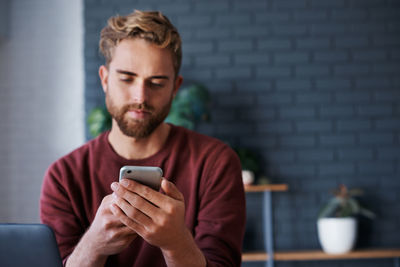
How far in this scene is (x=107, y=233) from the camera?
1041 mm

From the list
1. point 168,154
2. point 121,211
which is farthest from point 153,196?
Result: point 168,154

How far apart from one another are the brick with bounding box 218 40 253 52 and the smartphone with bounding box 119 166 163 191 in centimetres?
260

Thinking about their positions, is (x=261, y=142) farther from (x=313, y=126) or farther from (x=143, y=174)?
(x=143, y=174)

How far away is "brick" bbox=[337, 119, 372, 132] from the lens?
3426 mm

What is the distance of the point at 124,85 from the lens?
4.68 ft

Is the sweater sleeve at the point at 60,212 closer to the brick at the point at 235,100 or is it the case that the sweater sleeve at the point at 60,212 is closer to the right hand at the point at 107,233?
the right hand at the point at 107,233

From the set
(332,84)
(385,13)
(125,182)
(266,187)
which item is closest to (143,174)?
(125,182)

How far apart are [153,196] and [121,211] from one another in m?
0.08

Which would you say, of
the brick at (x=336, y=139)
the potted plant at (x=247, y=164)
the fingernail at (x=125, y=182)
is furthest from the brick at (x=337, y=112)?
the fingernail at (x=125, y=182)

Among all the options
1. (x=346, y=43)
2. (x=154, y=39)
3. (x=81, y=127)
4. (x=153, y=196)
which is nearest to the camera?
(x=153, y=196)

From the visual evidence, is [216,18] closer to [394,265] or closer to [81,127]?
[81,127]

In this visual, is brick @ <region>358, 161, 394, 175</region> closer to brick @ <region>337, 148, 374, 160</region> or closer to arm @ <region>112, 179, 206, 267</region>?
brick @ <region>337, 148, 374, 160</region>

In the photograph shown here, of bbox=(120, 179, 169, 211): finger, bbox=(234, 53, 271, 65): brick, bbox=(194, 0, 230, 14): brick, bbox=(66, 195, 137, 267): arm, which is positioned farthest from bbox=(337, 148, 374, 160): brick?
bbox=(120, 179, 169, 211): finger

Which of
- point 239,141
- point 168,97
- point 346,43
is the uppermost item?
point 346,43
